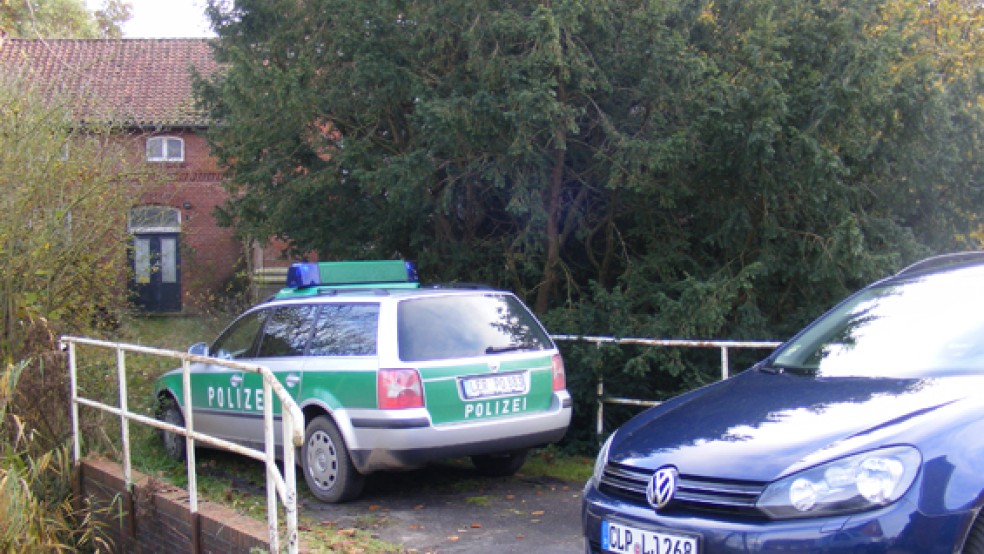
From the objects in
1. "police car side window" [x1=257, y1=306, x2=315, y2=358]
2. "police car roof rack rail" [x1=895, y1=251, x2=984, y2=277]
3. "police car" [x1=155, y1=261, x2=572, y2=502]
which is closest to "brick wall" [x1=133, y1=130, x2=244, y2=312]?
"police car side window" [x1=257, y1=306, x2=315, y2=358]

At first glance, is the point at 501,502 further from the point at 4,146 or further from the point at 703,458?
the point at 4,146

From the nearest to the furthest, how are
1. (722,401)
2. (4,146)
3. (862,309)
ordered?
(722,401) < (862,309) < (4,146)

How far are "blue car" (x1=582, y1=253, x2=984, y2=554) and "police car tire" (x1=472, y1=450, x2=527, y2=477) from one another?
313 cm

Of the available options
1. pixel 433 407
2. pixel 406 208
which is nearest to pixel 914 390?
pixel 433 407

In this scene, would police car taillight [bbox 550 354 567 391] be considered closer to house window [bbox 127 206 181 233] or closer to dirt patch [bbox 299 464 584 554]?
dirt patch [bbox 299 464 584 554]

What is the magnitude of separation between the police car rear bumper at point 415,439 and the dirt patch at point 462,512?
41 cm

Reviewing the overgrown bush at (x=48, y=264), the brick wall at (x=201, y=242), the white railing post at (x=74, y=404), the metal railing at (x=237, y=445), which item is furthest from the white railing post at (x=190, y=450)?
the brick wall at (x=201, y=242)

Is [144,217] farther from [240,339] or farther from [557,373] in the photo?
[557,373]

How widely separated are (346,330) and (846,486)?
4509mm

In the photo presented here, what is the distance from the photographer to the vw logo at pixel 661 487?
412 centimetres

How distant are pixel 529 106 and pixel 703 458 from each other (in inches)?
207

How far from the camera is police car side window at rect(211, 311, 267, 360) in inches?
331

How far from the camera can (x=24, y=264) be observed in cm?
816

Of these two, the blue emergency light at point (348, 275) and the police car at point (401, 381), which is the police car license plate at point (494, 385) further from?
the blue emergency light at point (348, 275)
